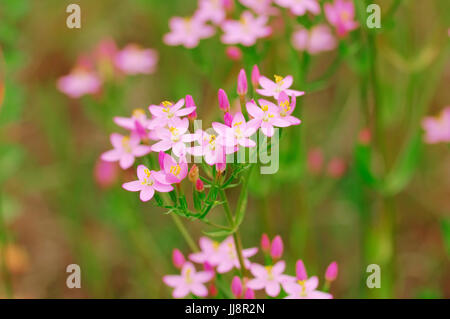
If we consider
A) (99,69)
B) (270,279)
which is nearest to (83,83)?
(99,69)

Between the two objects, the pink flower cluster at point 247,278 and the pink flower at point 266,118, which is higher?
the pink flower at point 266,118

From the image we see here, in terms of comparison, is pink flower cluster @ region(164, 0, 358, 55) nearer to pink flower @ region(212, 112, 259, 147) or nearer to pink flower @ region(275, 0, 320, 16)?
pink flower @ region(275, 0, 320, 16)

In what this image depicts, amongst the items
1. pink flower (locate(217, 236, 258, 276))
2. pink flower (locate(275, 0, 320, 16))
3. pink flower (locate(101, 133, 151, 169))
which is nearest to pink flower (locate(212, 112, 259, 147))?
pink flower (locate(101, 133, 151, 169))

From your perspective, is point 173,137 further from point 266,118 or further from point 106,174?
point 106,174

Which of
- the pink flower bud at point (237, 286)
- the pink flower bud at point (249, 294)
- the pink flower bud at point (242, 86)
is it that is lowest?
the pink flower bud at point (249, 294)

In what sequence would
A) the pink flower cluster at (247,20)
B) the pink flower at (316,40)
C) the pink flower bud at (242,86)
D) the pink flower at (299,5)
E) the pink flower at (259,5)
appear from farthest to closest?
1. the pink flower at (316,40)
2. the pink flower at (259,5)
3. the pink flower cluster at (247,20)
4. the pink flower at (299,5)
5. the pink flower bud at (242,86)

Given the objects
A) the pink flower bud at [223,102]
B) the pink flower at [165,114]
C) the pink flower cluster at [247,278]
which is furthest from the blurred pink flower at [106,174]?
the pink flower bud at [223,102]

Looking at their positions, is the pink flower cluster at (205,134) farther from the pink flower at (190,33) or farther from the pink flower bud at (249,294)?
the pink flower at (190,33)
